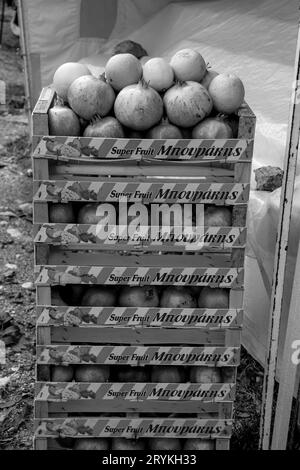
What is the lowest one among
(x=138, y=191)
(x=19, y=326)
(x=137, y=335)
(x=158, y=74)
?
(x=19, y=326)

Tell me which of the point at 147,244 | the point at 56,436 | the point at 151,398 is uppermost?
the point at 147,244

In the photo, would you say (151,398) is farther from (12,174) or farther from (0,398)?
(12,174)

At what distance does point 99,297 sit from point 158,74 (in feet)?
3.31

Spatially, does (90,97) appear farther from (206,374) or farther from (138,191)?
(206,374)

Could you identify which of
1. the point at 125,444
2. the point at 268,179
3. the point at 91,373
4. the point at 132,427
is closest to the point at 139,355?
the point at 91,373

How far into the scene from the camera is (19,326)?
175 inches

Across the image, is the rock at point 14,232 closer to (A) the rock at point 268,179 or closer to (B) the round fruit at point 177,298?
(A) the rock at point 268,179

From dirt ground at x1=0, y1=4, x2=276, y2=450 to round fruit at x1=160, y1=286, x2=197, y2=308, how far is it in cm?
104

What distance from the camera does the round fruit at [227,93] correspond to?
263 centimetres

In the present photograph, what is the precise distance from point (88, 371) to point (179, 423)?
48 centimetres

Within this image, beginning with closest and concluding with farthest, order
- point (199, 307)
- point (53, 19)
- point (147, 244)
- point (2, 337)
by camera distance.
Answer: point (147, 244)
point (199, 307)
point (2, 337)
point (53, 19)

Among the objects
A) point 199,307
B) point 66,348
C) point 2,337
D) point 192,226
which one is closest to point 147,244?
point 192,226

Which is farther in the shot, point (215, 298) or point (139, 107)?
point (215, 298)

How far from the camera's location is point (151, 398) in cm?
279
